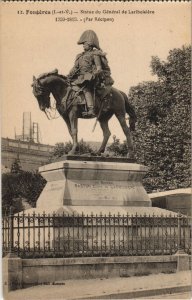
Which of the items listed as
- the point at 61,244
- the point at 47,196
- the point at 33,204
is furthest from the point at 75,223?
the point at 33,204

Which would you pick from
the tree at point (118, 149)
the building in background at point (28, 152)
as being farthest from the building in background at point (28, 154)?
the tree at point (118, 149)

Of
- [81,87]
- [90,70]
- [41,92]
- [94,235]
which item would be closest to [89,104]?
[81,87]

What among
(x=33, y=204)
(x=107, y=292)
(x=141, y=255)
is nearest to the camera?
(x=107, y=292)

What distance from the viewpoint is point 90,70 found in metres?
17.1

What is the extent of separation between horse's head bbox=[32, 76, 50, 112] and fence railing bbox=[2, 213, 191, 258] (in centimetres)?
298

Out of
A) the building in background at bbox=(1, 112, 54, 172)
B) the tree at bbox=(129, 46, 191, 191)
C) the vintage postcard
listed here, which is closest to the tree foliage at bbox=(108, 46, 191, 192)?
the tree at bbox=(129, 46, 191, 191)

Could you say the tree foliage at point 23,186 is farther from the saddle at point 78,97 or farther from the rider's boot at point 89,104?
the rider's boot at point 89,104

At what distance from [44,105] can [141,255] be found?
4.67 meters

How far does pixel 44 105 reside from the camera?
17188 mm

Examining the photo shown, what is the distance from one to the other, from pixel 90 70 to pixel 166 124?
13502 millimetres

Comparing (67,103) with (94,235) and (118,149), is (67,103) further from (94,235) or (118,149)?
(118,149)

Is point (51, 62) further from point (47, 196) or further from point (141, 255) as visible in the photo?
point (141, 255)

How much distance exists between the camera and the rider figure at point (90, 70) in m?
16.9

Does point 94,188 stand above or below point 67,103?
below
